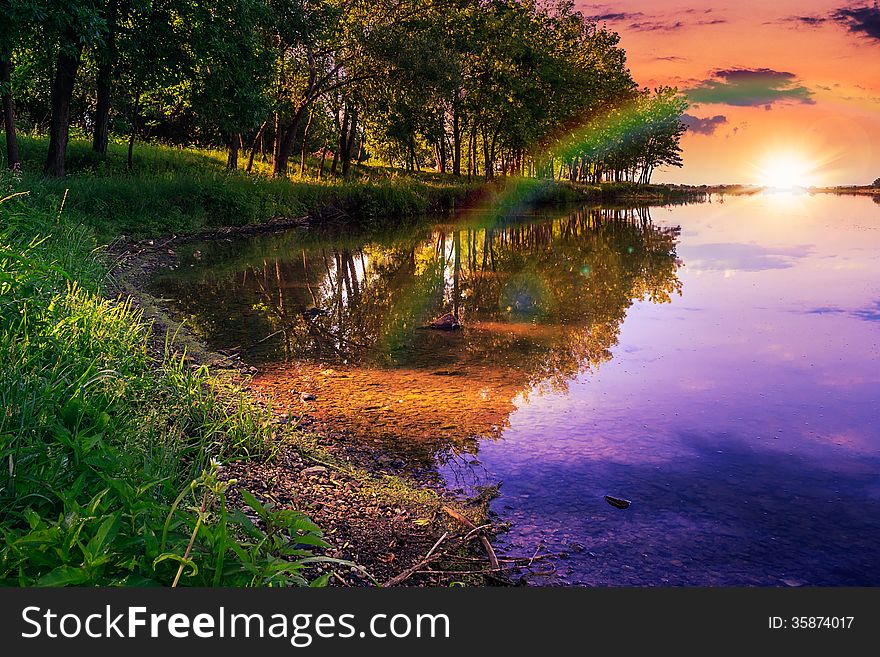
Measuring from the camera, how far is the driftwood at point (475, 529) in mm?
4000

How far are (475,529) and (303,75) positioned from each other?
37344 millimetres

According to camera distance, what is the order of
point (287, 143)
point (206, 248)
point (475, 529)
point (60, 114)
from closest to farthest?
point (475, 529), point (206, 248), point (60, 114), point (287, 143)

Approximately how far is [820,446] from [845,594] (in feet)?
12.8

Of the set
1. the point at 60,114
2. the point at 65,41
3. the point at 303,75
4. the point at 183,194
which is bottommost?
the point at 183,194

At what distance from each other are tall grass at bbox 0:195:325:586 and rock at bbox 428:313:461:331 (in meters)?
4.50

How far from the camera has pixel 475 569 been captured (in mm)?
3969

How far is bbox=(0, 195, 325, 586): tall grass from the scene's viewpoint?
8.43 feet

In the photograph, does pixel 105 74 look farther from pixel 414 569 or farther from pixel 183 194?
→ pixel 414 569

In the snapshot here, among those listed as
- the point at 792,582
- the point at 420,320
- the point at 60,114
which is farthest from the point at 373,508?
the point at 60,114

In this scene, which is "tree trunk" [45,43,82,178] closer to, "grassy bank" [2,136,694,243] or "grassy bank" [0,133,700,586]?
"grassy bank" [2,136,694,243]

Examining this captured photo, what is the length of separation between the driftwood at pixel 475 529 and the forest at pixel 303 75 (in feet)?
55.1

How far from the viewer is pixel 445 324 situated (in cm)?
1044

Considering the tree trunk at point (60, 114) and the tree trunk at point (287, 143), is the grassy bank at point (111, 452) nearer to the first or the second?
the tree trunk at point (60, 114)

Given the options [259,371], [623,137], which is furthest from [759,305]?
[623,137]
